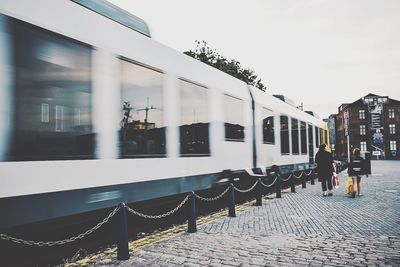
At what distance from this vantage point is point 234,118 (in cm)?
1069

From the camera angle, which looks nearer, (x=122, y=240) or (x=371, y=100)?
(x=122, y=240)

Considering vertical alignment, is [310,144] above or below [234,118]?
below

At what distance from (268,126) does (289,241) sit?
732 cm

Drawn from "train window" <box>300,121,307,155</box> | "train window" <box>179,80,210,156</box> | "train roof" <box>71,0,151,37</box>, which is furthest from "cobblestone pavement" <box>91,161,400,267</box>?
"train window" <box>300,121,307,155</box>

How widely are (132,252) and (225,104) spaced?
5371 millimetres

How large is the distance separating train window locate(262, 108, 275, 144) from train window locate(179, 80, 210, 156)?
415cm

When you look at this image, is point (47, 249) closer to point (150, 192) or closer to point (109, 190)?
point (109, 190)

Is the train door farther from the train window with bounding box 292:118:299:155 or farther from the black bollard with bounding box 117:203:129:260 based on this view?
the black bollard with bounding box 117:203:129:260

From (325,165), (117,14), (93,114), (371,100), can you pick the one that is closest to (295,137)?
(325,165)

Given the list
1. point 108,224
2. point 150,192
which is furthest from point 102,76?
point 108,224

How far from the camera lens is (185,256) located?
557cm

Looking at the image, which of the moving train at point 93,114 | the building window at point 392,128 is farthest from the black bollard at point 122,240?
the building window at point 392,128

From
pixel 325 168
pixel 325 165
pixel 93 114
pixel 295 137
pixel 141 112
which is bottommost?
pixel 325 168

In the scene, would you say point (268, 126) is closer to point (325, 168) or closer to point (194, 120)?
point (325, 168)
